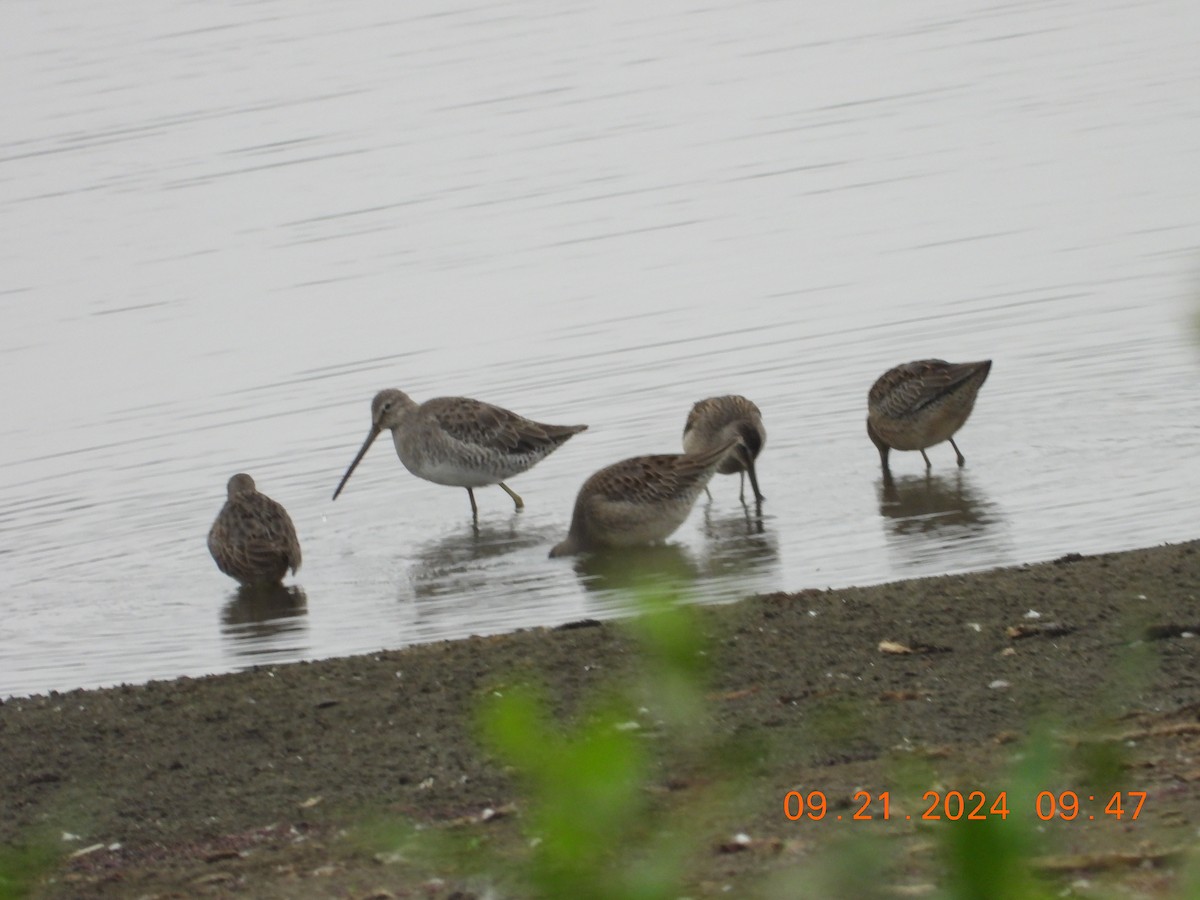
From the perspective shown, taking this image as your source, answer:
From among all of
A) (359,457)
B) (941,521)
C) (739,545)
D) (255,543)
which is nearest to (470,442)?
(359,457)

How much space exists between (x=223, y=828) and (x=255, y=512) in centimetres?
441

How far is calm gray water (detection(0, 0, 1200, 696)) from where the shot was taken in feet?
30.8

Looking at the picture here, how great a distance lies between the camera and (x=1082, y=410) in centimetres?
1075

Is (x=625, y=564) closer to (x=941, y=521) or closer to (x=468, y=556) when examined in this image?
(x=468, y=556)

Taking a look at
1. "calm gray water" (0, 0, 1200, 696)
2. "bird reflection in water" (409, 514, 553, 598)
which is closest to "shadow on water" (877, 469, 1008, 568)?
"calm gray water" (0, 0, 1200, 696)

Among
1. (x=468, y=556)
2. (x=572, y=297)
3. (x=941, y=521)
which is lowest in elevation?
(x=941, y=521)

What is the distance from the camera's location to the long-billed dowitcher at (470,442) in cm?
1092

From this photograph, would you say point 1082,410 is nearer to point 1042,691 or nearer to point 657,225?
point 1042,691

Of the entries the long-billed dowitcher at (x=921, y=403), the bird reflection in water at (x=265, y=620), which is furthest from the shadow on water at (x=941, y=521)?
the bird reflection in water at (x=265, y=620)

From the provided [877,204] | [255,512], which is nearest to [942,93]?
[877,204]

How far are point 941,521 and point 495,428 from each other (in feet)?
9.02

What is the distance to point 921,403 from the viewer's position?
406 inches

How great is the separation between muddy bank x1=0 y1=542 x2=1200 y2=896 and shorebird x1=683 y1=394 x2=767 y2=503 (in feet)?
9.68

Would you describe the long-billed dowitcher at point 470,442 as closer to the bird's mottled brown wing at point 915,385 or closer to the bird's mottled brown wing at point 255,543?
the bird's mottled brown wing at point 255,543
